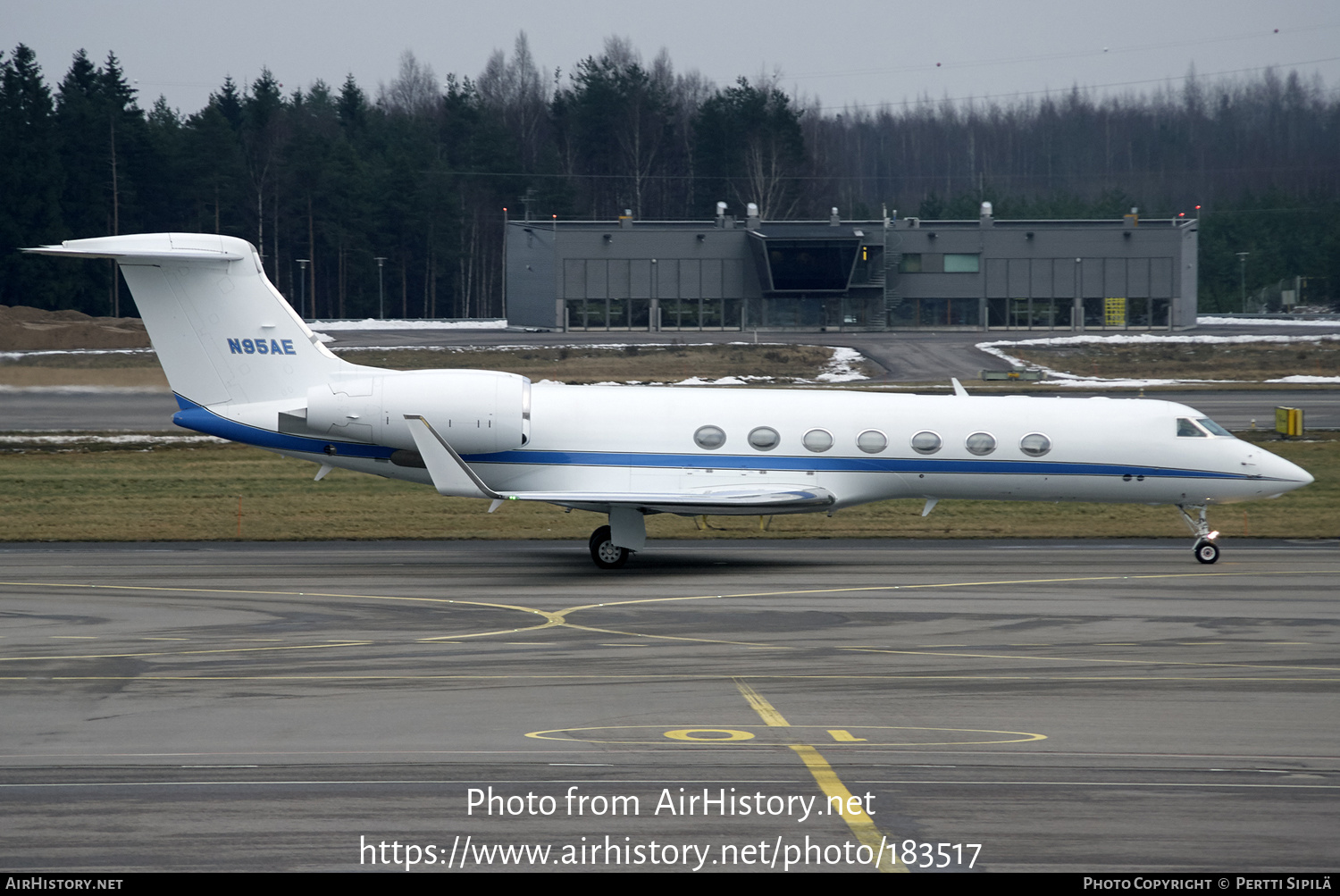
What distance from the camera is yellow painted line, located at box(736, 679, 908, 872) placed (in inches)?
337

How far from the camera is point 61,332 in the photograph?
185 feet

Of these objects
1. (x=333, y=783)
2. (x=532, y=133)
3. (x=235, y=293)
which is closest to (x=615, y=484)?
(x=235, y=293)

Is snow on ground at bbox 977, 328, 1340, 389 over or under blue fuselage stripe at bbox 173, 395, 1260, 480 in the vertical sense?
over

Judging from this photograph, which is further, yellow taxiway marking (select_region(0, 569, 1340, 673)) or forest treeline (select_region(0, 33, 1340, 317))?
forest treeline (select_region(0, 33, 1340, 317))

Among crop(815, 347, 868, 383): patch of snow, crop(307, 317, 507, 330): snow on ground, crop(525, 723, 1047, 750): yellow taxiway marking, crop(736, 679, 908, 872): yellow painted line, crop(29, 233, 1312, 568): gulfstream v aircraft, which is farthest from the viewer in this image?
crop(307, 317, 507, 330): snow on ground

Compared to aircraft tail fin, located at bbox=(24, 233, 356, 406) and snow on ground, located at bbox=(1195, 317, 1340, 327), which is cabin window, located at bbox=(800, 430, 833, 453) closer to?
aircraft tail fin, located at bbox=(24, 233, 356, 406)

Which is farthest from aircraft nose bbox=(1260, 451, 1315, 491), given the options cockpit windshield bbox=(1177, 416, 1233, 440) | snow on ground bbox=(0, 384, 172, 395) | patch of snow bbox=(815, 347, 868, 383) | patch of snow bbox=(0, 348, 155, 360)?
patch of snow bbox=(0, 348, 155, 360)

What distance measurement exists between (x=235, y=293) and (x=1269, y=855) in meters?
18.4

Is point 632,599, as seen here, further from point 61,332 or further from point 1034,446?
point 61,332

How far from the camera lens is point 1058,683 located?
13.5 m

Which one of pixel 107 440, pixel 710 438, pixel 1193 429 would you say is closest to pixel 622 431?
pixel 710 438

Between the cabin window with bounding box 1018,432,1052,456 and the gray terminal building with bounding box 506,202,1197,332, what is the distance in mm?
62955

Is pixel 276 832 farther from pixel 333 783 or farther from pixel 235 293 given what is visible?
pixel 235 293

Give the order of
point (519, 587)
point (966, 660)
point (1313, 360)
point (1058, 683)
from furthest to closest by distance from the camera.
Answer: point (1313, 360), point (519, 587), point (966, 660), point (1058, 683)
